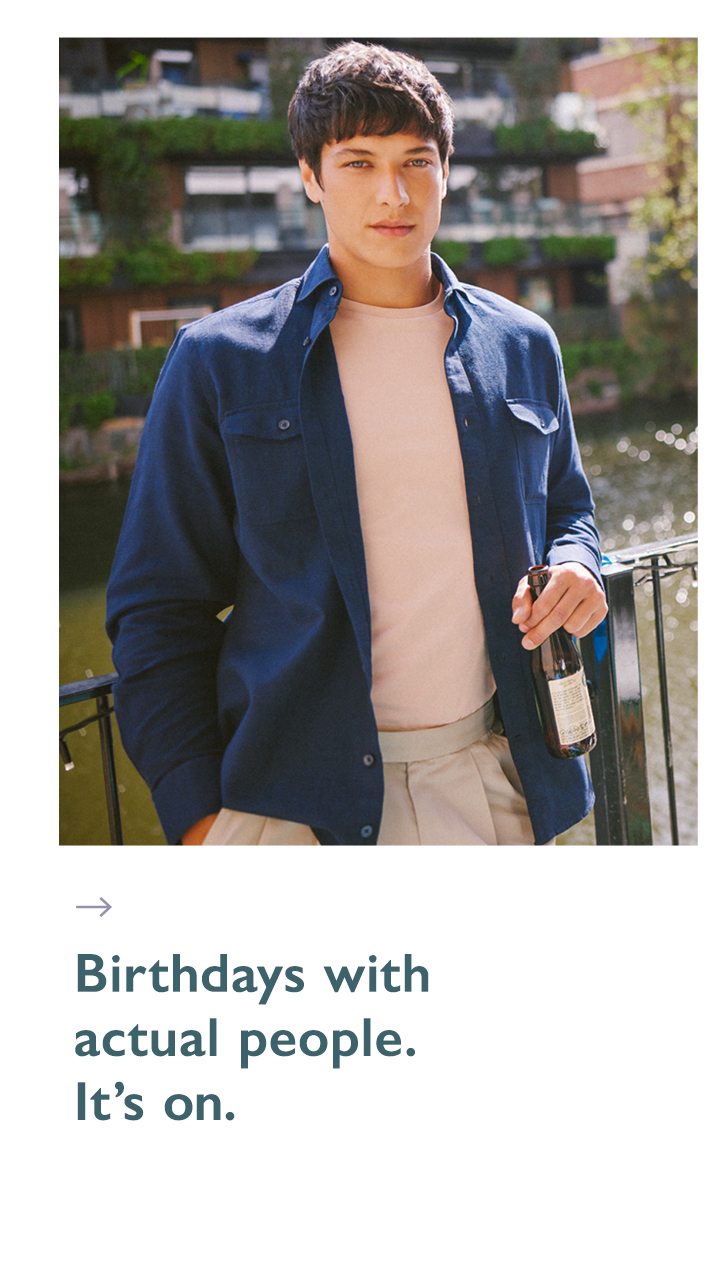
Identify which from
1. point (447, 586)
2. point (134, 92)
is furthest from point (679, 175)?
point (447, 586)

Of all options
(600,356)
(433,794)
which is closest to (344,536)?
(433,794)

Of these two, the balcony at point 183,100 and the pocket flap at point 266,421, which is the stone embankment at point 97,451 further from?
the balcony at point 183,100

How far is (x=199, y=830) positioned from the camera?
139 centimetres

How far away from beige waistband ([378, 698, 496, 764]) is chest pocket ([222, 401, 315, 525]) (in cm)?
31

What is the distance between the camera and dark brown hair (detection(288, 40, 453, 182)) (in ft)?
4.27

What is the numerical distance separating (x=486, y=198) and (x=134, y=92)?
302 inches

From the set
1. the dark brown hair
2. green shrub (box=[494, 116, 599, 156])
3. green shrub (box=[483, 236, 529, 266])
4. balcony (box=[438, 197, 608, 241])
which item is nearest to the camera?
the dark brown hair

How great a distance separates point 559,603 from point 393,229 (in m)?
0.51

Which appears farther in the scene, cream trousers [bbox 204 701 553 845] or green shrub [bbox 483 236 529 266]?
green shrub [bbox 483 236 529 266]

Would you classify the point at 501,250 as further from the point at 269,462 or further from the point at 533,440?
the point at 269,462

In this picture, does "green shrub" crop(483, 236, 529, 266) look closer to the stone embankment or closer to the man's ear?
the stone embankment

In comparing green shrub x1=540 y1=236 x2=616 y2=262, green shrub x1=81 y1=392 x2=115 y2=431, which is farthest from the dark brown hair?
green shrub x1=540 y1=236 x2=616 y2=262
